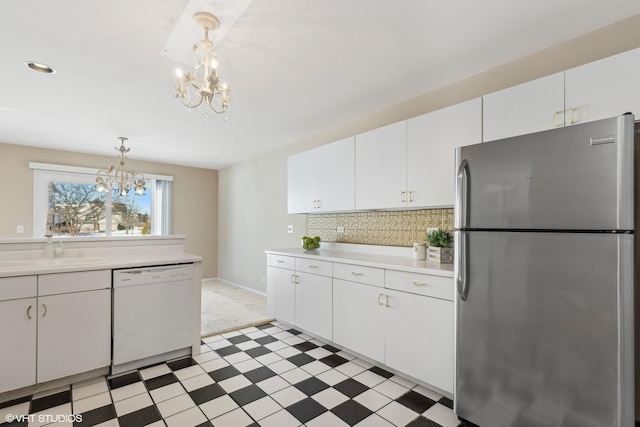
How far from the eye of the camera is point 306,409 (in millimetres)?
2049

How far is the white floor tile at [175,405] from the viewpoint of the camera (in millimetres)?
2007

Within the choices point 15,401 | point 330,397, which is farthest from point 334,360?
point 15,401

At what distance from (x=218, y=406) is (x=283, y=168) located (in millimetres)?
3457

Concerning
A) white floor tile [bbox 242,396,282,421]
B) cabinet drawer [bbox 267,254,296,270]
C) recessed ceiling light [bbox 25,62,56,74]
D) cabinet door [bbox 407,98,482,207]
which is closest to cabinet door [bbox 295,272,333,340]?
cabinet drawer [bbox 267,254,296,270]

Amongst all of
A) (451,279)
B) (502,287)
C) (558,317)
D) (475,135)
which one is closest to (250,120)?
(475,135)

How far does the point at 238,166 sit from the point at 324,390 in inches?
186

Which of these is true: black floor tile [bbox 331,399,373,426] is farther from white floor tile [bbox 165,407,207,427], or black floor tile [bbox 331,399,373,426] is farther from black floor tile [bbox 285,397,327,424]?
white floor tile [bbox 165,407,207,427]

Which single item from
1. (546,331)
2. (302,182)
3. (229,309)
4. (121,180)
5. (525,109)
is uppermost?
(525,109)

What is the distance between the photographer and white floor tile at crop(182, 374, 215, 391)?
2.31 metres

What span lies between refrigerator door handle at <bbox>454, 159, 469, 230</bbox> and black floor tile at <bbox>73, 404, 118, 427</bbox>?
2.51m

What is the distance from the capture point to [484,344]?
5.78 feet

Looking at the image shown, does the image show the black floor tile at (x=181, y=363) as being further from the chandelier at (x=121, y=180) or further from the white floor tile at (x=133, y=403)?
the chandelier at (x=121, y=180)

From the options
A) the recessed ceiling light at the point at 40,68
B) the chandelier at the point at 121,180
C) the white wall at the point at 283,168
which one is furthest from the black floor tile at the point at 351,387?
the chandelier at the point at 121,180

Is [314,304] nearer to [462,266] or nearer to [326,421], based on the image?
[326,421]
